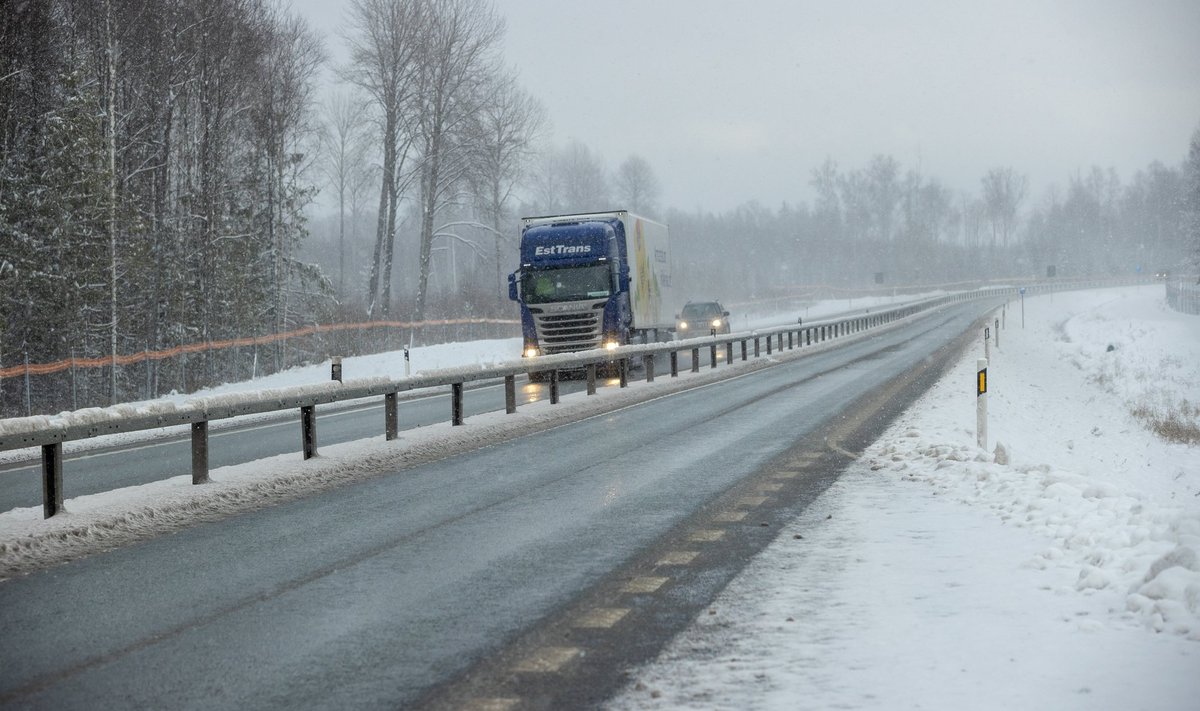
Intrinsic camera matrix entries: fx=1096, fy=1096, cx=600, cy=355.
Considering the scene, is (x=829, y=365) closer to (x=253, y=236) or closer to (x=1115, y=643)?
(x=253, y=236)

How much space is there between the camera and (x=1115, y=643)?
5418 millimetres

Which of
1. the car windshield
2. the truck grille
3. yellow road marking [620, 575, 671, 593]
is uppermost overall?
the car windshield

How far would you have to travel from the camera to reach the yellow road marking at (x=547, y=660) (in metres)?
5.18

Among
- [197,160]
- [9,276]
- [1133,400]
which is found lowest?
[1133,400]

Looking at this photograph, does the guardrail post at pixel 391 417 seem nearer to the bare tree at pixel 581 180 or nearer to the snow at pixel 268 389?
the snow at pixel 268 389

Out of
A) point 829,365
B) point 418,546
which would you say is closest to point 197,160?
point 829,365

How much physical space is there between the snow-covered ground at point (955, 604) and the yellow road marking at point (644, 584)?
0.47 m

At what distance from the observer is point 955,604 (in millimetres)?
6332

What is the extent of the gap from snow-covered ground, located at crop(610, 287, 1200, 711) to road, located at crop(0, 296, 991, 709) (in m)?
0.94

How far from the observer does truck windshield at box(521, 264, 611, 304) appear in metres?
28.2

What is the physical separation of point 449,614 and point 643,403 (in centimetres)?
1545

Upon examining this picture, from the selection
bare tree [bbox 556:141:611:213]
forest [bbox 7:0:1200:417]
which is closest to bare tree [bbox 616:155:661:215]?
bare tree [bbox 556:141:611:213]

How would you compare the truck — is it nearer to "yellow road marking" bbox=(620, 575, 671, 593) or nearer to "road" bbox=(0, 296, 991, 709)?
"road" bbox=(0, 296, 991, 709)

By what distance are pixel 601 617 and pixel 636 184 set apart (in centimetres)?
11127
